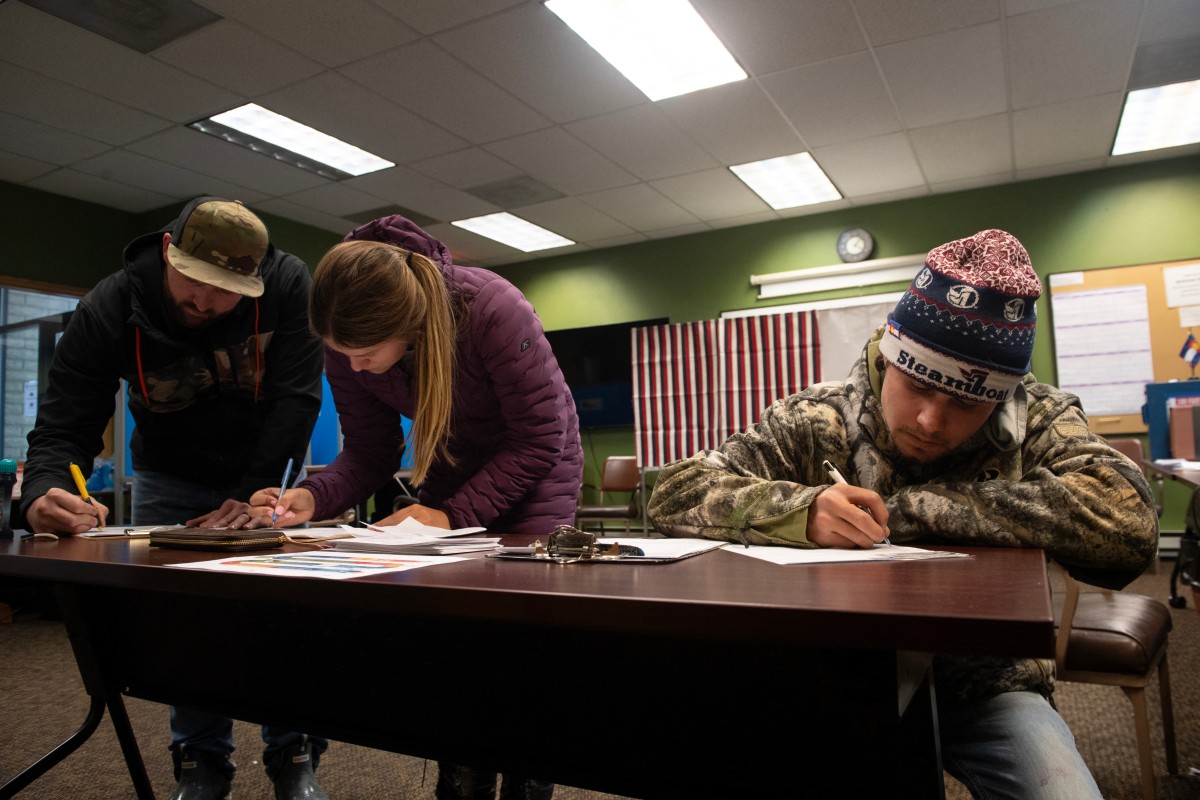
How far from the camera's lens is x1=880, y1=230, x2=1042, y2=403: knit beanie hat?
3.16 feet

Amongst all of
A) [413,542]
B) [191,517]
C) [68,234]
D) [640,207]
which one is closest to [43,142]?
[68,234]

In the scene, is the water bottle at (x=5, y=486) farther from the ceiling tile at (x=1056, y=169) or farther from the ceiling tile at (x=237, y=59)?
the ceiling tile at (x=1056, y=169)

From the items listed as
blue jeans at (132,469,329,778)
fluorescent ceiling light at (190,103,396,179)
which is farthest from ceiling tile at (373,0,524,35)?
blue jeans at (132,469,329,778)

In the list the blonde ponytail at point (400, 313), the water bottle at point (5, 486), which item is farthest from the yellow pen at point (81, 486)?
the blonde ponytail at point (400, 313)

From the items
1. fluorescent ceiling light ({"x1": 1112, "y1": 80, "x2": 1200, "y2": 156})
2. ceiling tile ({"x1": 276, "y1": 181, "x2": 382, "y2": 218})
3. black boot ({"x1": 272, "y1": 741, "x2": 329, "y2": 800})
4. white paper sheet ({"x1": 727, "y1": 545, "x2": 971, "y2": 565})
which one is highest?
fluorescent ceiling light ({"x1": 1112, "y1": 80, "x2": 1200, "y2": 156})

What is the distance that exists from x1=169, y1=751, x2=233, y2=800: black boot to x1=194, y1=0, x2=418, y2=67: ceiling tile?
2.83 meters

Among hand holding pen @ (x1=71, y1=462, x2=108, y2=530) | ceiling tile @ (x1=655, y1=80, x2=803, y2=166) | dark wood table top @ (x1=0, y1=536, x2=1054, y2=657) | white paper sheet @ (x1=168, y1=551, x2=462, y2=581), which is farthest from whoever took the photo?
ceiling tile @ (x1=655, y1=80, x2=803, y2=166)

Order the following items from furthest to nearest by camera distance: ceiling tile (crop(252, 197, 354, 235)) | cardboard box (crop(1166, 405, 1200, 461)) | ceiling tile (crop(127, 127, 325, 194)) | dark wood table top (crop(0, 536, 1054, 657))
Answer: ceiling tile (crop(252, 197, 354, 235)), ceiling tile (crop(127, 127, 325, 194)), cardboard box (crop(1166, 405, 1200, 461)), dark wood table top (crop(0, 536, 1054, 657))

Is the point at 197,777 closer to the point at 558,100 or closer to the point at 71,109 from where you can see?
the point at 558,100

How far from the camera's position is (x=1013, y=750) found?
2.62 feet

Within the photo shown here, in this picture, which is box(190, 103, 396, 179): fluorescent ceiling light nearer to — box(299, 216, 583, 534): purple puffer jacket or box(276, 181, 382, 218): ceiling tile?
box(276, 181, 382, 218): ceiling tile

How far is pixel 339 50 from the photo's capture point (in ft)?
11.8

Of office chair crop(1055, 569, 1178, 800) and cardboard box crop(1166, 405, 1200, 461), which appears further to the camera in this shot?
cardboard box crop(1166, 405, 1200, 461)

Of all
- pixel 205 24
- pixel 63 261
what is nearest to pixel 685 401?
pixel 205 24
